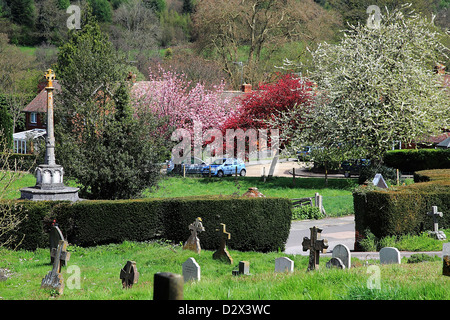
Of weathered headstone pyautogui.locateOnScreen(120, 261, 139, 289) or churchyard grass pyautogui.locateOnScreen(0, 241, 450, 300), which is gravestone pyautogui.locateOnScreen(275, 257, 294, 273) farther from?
weathered headstone pyautogui.locateOnScreen(120, 261, 139, 289)

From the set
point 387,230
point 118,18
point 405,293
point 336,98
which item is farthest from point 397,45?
point 118,18

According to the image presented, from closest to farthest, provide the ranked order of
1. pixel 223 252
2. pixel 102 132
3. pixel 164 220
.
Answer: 1. pixel 223 252
2. pixel 164 220
3. pixel 102 132

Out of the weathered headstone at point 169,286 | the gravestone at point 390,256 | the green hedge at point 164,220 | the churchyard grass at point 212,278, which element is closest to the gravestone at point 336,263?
the churchyard grass at point 212,278

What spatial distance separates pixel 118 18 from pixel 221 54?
107 ft

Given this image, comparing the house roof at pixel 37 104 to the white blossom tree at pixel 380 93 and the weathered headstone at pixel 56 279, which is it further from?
the weathered headstone at pixel 56 279

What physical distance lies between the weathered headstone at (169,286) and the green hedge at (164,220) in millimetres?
12757

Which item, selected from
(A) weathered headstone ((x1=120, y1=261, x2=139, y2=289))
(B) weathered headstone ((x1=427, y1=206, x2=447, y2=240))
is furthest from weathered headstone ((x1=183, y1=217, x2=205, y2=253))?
(B) weathered headstone ((x1=427, y1=206, x2=447, y2=240))

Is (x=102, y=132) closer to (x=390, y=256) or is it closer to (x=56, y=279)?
(x=56, y=279)

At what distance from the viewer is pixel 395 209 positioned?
17281mm

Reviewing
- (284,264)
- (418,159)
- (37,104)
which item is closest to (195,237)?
(284,264)

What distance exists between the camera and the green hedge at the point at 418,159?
34.2 m

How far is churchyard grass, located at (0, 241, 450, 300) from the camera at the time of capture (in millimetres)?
6820

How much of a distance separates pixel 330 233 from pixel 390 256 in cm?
921

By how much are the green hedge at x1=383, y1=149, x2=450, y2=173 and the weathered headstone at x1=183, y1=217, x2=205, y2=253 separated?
23.0m
